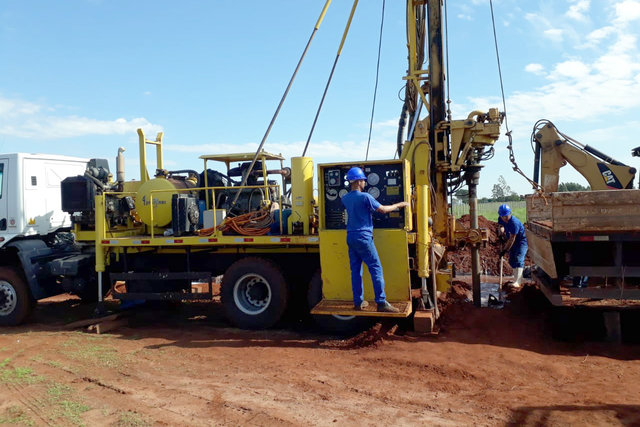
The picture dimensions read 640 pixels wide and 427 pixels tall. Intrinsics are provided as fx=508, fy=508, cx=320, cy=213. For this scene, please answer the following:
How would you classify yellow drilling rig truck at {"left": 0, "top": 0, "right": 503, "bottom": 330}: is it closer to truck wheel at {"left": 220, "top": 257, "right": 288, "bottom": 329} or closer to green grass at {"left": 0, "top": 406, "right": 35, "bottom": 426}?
truck wheel at {"left": 220, "top": 257, "right": 288, "bottom": 329}

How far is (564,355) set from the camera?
20.0 feet

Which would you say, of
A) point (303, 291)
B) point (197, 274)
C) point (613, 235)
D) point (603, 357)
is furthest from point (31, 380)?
point (613, 235)

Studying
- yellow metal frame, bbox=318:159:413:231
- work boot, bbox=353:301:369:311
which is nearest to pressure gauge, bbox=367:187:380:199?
yellow metal frame, bbox=318:159:413:231

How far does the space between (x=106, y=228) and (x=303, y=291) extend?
3.66 metres

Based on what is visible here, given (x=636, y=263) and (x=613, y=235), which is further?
(x=636, y=263)

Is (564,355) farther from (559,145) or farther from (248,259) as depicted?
(248,259)

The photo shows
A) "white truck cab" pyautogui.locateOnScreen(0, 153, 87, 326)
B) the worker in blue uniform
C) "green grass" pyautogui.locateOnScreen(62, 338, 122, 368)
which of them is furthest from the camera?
the worker in blue uniform

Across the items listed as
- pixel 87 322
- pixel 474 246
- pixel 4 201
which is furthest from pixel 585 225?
pixel 4 201

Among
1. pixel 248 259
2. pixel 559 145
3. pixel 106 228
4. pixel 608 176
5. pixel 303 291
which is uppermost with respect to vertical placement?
pixel 559 145

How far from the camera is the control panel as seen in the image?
7.44 metres

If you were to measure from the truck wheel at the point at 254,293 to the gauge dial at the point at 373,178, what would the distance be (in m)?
2.01

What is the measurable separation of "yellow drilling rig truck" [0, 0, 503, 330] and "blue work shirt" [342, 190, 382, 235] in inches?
18.9

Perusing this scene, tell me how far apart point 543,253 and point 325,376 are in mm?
3934

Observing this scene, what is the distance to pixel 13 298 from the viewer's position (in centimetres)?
898
